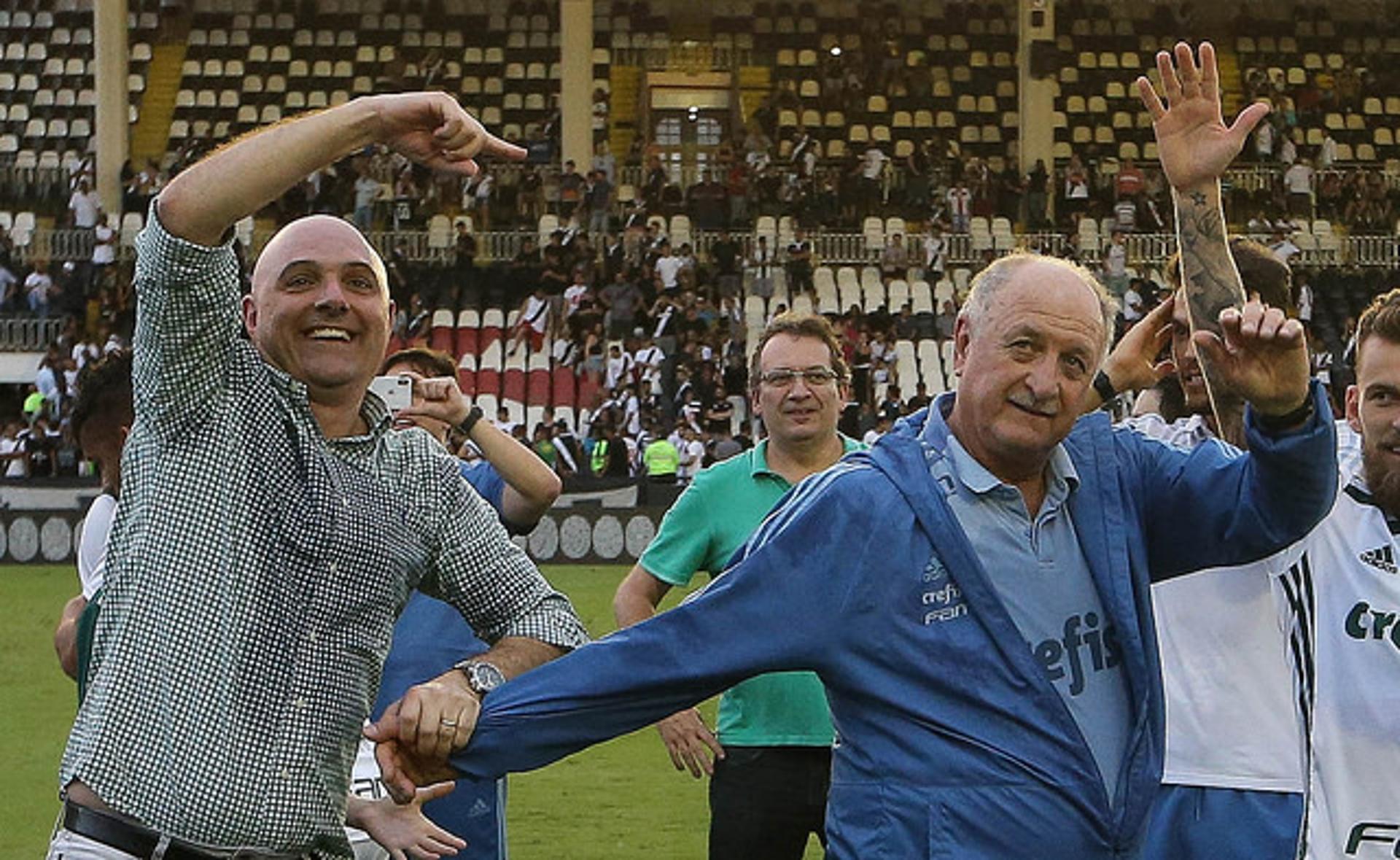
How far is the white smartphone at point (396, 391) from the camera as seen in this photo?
5980mm

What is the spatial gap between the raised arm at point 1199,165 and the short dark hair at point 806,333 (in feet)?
8.85

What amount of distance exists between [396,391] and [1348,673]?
2744 mm

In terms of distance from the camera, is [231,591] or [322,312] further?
[322,312]

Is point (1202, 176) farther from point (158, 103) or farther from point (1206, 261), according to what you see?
point (158, 103)

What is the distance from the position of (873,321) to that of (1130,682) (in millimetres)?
30028

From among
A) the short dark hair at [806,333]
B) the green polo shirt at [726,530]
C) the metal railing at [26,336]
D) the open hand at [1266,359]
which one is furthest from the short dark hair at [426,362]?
the metal railing at [26,336]

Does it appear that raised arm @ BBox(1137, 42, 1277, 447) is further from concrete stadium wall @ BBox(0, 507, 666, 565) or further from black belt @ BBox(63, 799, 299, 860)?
concrete stadium wall @ BBox(0, 507, 666, 565)

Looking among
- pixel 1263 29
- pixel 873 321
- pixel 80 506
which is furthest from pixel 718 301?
pixel 1263 29

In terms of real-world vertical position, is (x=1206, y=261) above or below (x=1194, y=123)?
below

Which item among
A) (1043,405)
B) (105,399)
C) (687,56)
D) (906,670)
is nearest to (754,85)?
(687,56)

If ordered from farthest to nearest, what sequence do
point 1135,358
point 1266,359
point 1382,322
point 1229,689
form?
point 1135,358 → point 1229,689 → point 1382,322 → point 1266,359

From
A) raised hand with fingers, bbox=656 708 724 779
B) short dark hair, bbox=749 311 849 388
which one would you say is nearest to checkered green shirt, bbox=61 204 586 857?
raised hand with fingers, bbox=656 708 724 779

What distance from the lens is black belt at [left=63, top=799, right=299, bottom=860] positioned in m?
3.74

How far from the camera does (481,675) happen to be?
12.5ft
